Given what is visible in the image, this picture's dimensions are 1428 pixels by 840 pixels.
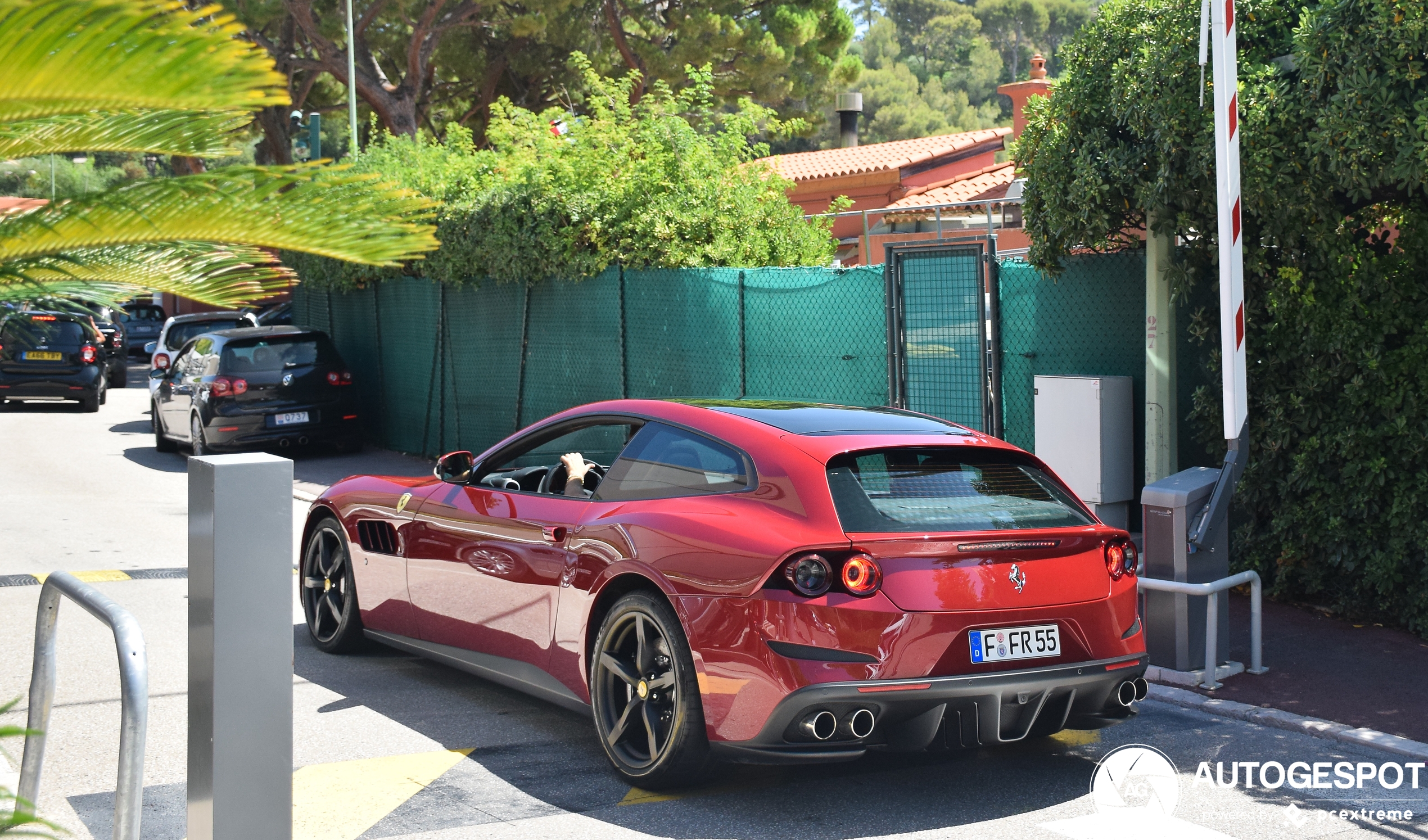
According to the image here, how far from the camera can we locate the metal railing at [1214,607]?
6.68 metres

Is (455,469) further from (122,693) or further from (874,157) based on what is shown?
(874,157)

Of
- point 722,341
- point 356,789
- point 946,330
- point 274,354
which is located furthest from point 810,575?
point 274,354

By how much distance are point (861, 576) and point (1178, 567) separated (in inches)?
110

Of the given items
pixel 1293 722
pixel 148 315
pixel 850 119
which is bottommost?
pixel 1293 722

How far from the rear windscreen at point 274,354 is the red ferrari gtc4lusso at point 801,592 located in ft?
36.8

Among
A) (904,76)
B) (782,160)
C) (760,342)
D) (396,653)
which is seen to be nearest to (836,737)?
(396,653)

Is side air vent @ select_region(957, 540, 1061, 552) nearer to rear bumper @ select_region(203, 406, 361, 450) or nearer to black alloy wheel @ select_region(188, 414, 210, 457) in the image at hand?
rear bumper @ select_region(203, 406, 361, 450)

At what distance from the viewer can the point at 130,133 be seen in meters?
3.09

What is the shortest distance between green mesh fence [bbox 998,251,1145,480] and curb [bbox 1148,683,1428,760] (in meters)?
3.16

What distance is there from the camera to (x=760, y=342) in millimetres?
12055

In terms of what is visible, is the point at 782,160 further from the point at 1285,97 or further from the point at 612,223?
the point at 1285,97

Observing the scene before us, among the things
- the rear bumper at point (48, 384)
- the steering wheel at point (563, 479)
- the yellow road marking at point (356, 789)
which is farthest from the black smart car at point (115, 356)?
the yellow road marking at point (356, 789)

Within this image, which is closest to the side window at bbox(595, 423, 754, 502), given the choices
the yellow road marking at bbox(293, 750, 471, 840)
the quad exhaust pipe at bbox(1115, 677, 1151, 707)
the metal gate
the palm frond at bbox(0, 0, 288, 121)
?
the yellow road marking at bbox(293, 750, 471, 840)

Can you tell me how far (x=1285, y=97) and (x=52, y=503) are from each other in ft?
39.0
